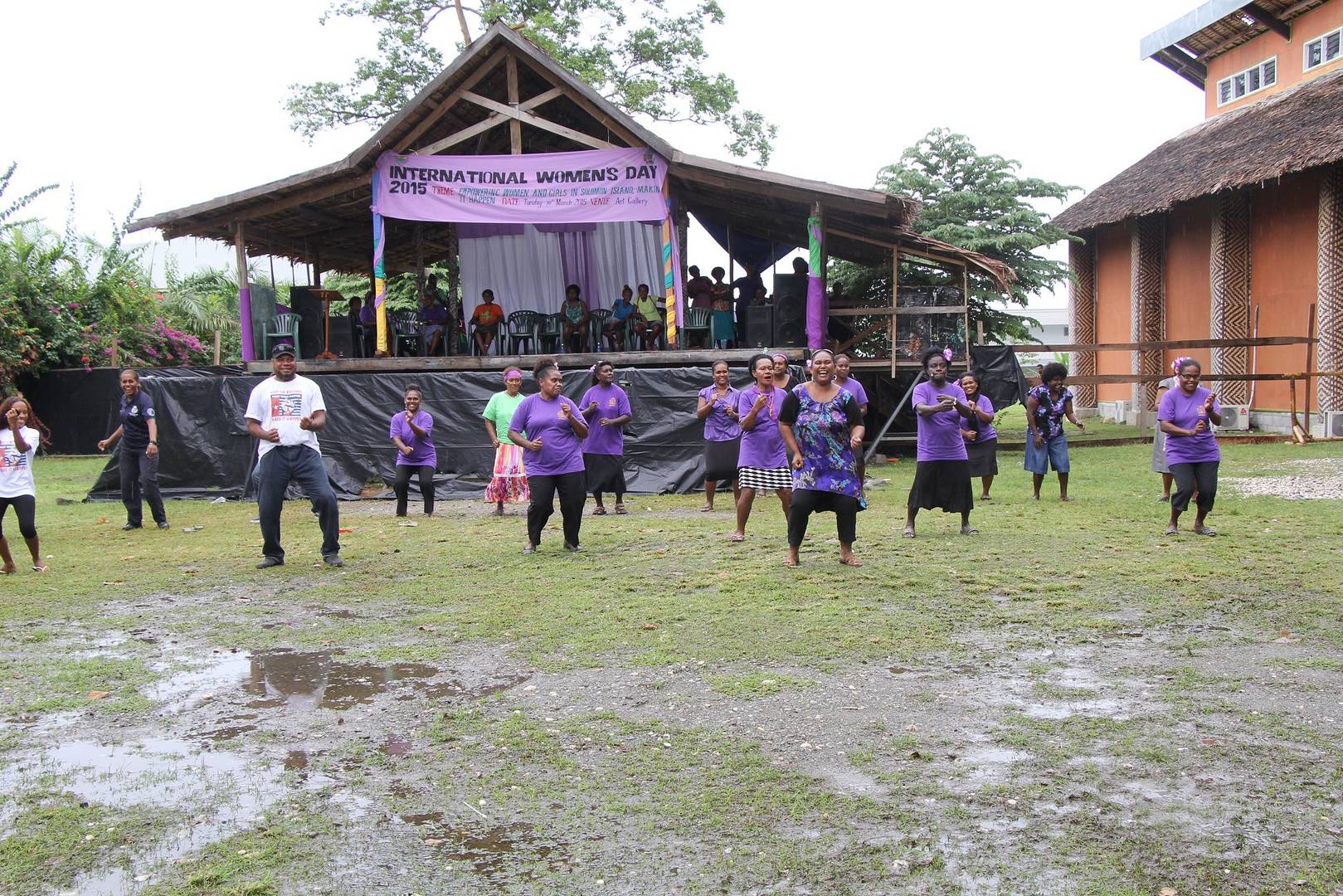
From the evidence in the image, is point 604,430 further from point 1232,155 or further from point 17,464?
point 1232,155

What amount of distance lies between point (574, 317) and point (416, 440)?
20.0 feet

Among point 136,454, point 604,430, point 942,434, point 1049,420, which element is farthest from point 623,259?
point 942,434

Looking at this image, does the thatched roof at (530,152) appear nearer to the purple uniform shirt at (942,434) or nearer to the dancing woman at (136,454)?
the dancing woman at (136,454)

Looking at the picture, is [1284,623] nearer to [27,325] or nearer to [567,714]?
[567,714]

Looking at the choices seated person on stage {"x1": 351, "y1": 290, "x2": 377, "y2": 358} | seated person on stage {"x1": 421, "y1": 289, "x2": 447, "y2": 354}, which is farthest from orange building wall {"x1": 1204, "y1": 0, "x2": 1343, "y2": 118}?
seated person on stage {"x1": 351, "y1": 290, "x2": 377, "y2": 358}

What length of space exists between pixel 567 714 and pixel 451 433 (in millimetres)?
10945

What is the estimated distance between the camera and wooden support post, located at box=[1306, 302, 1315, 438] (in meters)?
19.8

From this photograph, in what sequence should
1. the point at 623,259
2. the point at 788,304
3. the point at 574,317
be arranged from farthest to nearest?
the point at 623,259 → the point at 574,317 → the point at 788,304

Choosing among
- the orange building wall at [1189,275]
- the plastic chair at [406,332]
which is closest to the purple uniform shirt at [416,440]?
the plastic chair at [406,332]

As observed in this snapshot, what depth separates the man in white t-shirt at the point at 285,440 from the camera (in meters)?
9.05

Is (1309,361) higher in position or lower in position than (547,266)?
lower

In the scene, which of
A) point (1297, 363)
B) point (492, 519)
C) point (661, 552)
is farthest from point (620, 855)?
point (1297, 363)

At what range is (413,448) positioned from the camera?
12945 millimetres

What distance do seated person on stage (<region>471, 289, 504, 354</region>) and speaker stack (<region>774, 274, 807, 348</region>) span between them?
441cm
